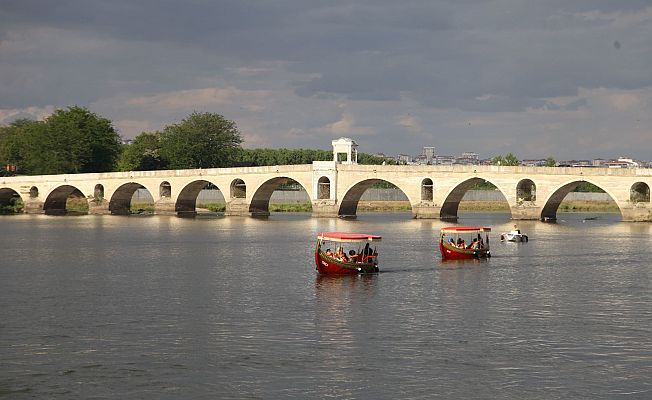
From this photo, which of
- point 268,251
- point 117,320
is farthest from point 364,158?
point 117,320

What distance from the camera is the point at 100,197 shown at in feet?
412

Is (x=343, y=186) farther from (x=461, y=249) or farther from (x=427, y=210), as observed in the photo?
(x=461, y=249)

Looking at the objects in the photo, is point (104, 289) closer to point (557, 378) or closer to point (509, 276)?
point (509, 276)

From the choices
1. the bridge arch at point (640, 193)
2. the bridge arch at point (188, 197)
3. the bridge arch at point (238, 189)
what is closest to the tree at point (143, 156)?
the bridge arch at point (188, 197)

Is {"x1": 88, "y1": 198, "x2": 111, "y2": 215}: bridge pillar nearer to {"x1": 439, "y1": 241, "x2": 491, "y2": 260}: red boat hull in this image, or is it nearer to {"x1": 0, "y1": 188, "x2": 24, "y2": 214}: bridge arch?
{"x1": 0, "y1": 188, "x2": 24, "y2": 214}: bridge arch

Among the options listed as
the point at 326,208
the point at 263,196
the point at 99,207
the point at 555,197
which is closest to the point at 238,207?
the point at 263,196

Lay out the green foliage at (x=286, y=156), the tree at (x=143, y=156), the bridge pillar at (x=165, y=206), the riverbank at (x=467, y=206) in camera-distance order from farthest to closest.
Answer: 1. the green foliage at (x=286, y=156)
2. the tree at (x=143, y=156)
3. the riverbank at (x=467, y=206)
4. the bridge pillar at (x=165, y=206)

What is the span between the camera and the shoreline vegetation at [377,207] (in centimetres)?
13312

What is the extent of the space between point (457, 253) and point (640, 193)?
140 ft

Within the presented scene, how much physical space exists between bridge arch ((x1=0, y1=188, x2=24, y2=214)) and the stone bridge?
2.29 meters

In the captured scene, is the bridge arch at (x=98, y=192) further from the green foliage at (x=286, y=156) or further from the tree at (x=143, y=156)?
the green foliage at (x=286, y=156)

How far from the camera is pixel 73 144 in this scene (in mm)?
138000

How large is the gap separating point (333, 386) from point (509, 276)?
24772 mm

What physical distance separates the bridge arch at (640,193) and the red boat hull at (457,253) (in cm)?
3895
